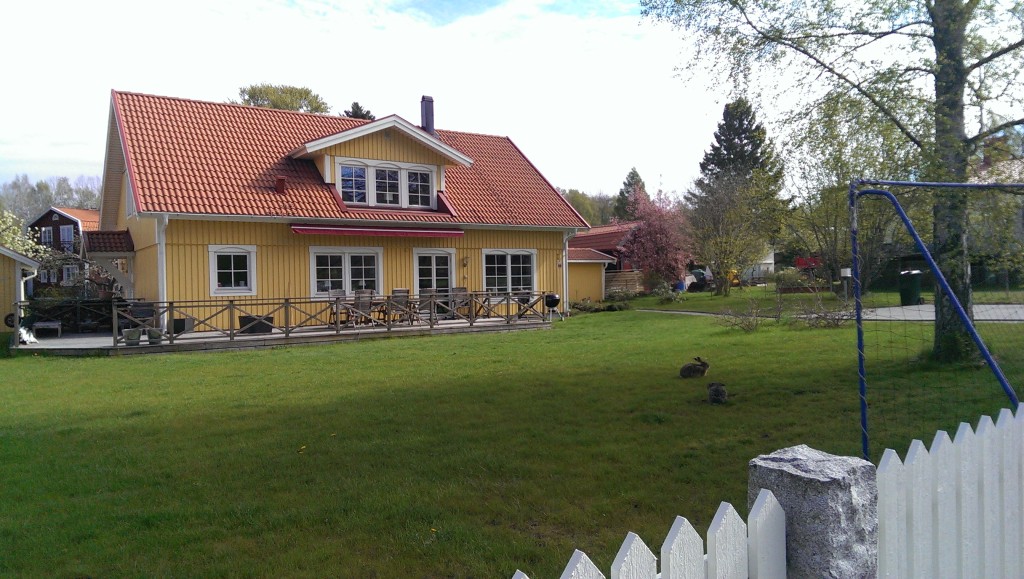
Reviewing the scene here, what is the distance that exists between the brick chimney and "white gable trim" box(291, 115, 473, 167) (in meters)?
3.17

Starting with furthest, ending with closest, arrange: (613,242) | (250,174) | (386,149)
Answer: (613,242) < (386,149) < (250,174)

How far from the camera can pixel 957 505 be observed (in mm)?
3035

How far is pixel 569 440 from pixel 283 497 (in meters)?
2.64

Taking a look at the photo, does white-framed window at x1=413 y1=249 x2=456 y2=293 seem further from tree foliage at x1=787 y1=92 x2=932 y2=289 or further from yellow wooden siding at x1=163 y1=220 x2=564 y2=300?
tree foliage at x1=787 y1=92 x2=932 y2=289

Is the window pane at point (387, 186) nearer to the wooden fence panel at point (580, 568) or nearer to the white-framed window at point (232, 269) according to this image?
the white-framed window at point (232, 269)

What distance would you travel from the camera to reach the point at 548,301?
2034 cm

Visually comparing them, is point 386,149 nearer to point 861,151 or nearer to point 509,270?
point 509,270

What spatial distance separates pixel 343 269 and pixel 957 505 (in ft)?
58.1

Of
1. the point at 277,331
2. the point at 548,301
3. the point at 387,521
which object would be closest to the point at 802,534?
the point at 387,521

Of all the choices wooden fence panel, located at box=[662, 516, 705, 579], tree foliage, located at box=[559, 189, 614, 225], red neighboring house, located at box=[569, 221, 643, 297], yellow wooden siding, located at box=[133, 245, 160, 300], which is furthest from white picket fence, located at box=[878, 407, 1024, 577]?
tree foliage, located at box=[559, 189, 614, 225]

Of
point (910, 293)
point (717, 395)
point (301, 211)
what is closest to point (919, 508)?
point (717, 395)

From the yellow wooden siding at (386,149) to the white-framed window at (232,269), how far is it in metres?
3.75

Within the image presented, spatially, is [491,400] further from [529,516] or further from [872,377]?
[872,377]

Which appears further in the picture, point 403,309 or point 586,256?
point 586,256
